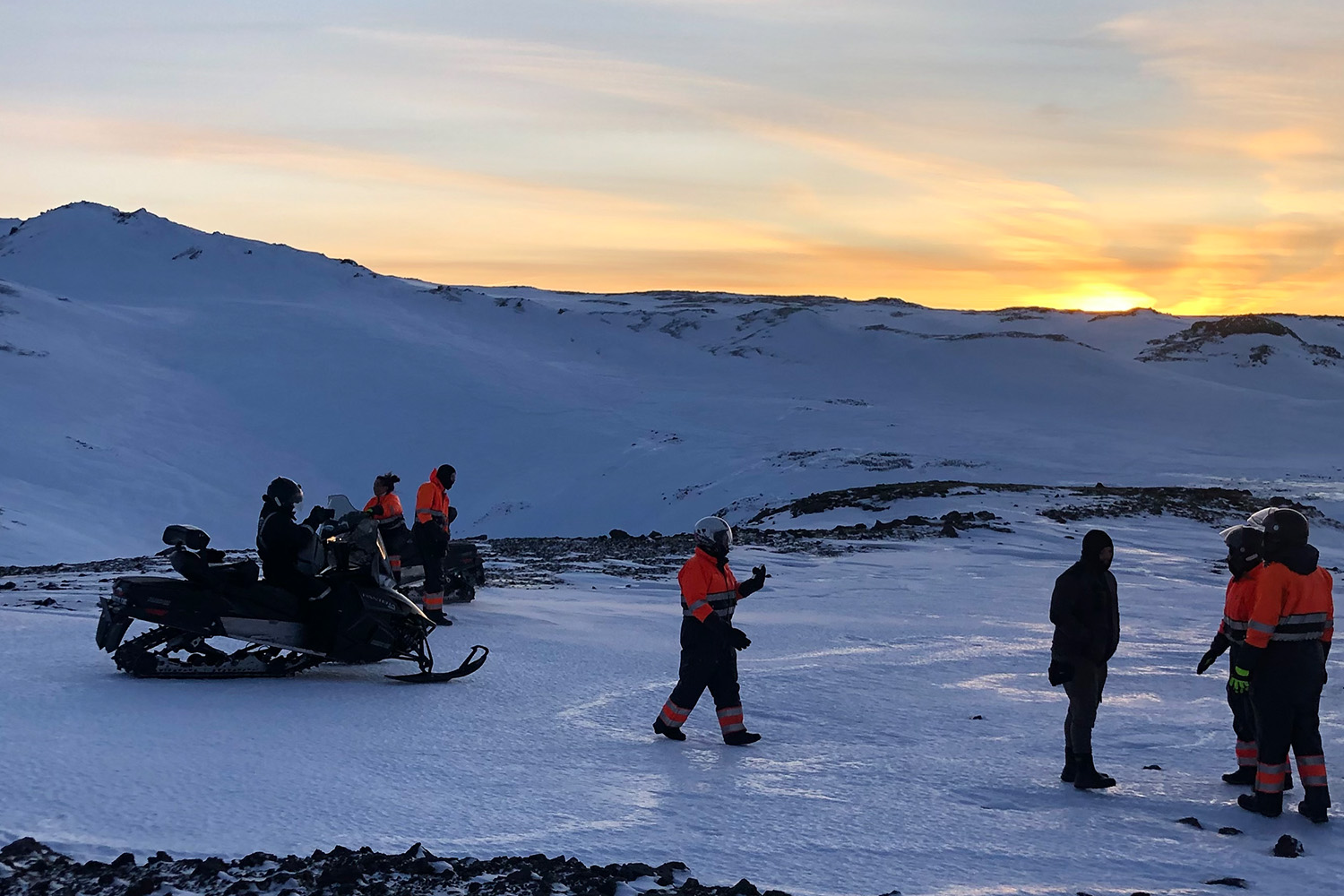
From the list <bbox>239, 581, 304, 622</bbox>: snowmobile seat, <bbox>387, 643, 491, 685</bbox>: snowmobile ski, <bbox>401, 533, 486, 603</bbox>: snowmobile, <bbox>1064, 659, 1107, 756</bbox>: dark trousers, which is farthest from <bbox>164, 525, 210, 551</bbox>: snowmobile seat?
<bbox>1064, 659, 1107, 756</bbox>: dark trousers

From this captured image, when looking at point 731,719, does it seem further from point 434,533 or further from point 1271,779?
point 434,533

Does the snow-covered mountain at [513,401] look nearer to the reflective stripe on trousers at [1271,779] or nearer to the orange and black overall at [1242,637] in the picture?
the orange and black overall at [1242,637]

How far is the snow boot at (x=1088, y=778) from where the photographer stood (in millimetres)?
7605

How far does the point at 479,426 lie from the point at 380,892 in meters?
41.0

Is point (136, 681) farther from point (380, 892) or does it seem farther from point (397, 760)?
point (380, 892)

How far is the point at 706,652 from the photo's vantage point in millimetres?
8555

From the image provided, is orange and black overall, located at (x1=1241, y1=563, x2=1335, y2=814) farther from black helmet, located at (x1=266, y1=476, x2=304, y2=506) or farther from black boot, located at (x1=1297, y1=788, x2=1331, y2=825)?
black helmet, located at (x1=266, y1=476, x2=304, y2=506)

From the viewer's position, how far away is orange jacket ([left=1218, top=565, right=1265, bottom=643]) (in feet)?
26.3

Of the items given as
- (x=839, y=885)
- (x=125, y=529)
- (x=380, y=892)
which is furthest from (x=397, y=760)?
(x=125, y=529)

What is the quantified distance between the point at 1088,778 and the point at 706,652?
2.48 meters

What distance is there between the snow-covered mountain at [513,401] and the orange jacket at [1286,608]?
22.2 metres

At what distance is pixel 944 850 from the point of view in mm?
6266

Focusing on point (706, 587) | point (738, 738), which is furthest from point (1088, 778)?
point (706, 587)

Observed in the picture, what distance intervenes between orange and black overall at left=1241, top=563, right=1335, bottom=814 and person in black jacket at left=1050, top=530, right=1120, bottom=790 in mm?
802
